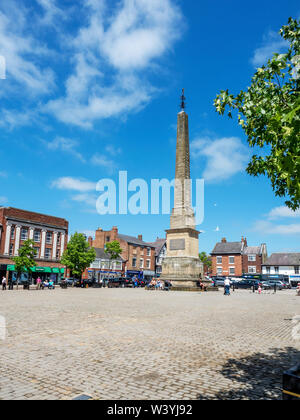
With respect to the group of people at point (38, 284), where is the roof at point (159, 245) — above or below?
above

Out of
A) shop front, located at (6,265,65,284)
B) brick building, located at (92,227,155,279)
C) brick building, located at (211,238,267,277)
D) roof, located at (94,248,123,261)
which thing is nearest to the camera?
shop front, located at (6,265,65,284)

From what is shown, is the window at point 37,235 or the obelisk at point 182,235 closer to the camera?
the obelisk at point 182,235

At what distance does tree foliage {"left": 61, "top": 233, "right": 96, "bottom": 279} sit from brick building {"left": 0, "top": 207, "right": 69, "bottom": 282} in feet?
16.4

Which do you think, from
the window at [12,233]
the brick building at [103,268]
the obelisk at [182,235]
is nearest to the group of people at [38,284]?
the window at [12,233]

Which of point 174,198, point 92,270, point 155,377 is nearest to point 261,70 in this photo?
point 155,377

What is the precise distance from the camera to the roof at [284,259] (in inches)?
2773

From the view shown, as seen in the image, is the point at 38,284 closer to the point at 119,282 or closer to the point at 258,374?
the point at 119,282

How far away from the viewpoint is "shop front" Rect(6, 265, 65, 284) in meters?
47.8

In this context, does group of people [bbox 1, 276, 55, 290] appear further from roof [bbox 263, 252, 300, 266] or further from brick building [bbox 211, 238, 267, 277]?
roof [bbox 263, 252, 300, 266]

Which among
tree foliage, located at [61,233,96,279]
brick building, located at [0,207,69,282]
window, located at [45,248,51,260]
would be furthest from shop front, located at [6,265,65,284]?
tree foliage, located at [61,233,96,279]

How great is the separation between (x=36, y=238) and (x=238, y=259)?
45779 mm

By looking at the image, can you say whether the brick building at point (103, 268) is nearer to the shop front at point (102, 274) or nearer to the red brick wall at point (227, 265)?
the shop front at point (102, 274)
